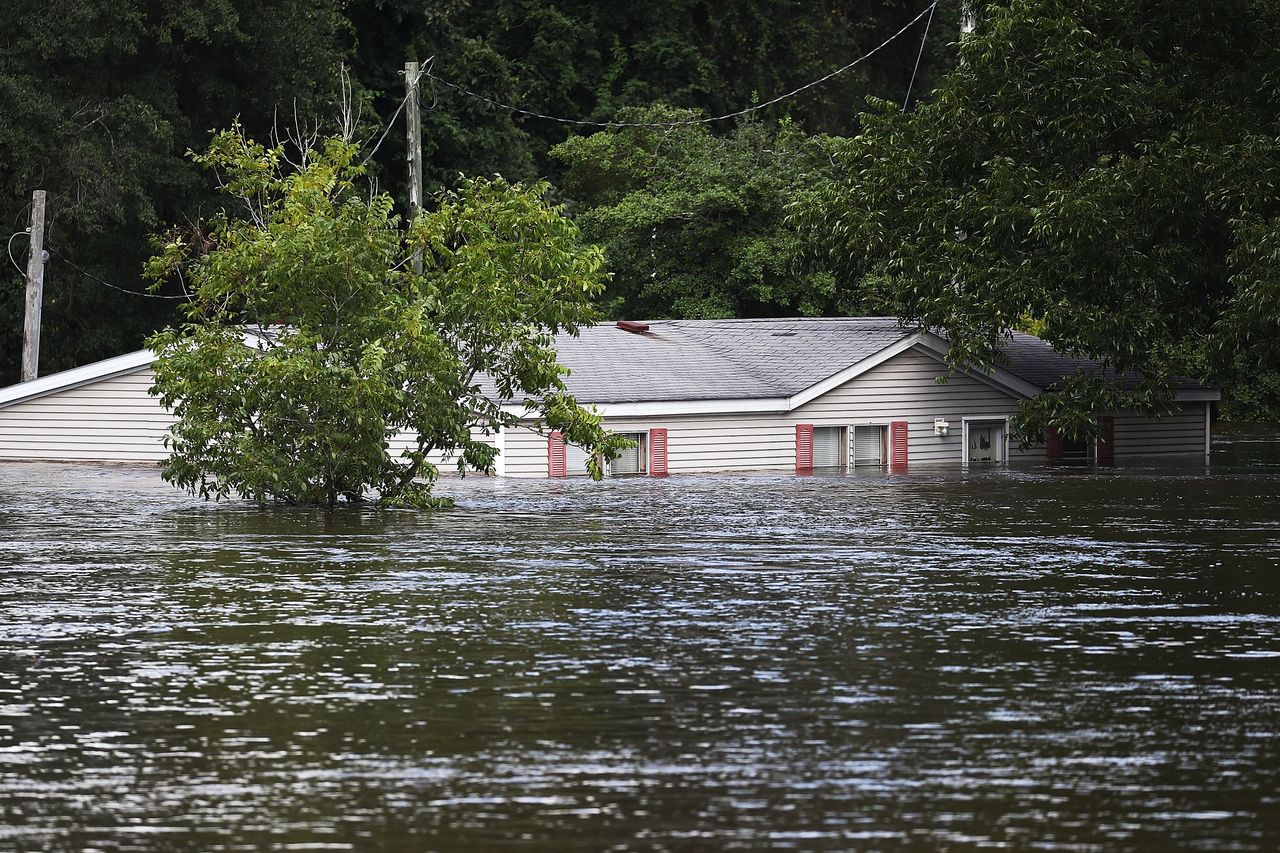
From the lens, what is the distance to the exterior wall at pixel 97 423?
Result: 159ft

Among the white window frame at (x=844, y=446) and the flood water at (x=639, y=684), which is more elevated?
the white window frame at (x=844, y=446)

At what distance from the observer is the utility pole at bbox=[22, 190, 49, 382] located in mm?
50281

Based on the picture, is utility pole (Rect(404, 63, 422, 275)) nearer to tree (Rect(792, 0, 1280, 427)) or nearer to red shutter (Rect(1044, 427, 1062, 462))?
tree (Rect(792, 0, 1280, 427))

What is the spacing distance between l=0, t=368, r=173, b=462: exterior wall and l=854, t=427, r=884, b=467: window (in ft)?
58.2

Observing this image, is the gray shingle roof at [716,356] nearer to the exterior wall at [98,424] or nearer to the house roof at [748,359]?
the house roof at [748,359]

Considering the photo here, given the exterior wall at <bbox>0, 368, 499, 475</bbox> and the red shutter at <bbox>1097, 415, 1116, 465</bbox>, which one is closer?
the exterior wall at <bbox>0, 368, 499, 475</bbox>

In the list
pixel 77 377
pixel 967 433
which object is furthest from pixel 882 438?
pixel 77 377

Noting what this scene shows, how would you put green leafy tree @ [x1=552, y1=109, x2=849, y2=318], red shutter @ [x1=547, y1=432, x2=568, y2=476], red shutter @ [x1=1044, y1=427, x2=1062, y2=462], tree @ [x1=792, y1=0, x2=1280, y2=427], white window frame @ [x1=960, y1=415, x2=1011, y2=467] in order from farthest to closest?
green leafy tree @ [x1=552, y1=109, x2=849, y2=318], red shutter @ [x1=1044, y1=427, x2=1062, y2=462], white window frame @ [x1=960, y1=415, x2=1011, y2=467], red shutter @ [x1=547, y1=432, x2=568, y2=476], tree @ [x1=792, y1=0, x2=1280, y2=427]

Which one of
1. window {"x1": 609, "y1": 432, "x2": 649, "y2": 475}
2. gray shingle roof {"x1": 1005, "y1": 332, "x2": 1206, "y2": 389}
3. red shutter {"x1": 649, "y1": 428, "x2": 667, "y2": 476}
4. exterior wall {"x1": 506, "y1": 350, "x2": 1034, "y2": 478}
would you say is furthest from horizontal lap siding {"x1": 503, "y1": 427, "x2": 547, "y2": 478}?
gray shingle roof {"x1": 1005, "y1": 332, "x2": 1206, "y2": 389}

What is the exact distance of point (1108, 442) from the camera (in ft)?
173

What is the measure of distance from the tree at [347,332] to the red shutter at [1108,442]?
1982 centimetres

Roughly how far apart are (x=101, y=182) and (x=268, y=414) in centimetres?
2035

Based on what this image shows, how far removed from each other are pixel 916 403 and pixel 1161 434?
27.6 ft

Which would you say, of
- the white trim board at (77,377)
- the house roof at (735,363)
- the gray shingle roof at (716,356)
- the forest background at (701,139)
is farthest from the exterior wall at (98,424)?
the forest background at (701,139)
